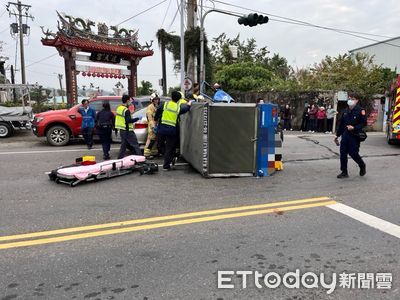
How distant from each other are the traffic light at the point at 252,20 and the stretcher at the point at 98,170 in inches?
397

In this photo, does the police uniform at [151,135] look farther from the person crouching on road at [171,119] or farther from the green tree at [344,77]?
the green tree at [344,77]

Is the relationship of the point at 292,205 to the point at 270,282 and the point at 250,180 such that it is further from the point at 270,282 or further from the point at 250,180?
the point at 270,282

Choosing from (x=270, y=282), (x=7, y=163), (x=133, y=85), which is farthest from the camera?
(x=133, y=85)

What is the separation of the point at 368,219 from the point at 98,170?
4619 millimetres

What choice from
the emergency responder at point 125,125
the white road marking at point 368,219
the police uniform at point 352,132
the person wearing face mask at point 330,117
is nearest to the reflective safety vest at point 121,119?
the emergency responder at point 125,125

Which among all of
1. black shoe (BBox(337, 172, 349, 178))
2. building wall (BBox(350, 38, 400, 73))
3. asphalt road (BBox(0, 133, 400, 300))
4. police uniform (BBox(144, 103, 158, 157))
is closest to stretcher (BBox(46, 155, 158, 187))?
asphalt road (BBox(0, 133, 400, 300))

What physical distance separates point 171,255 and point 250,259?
2.60 feet

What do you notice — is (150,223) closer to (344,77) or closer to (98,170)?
(98,170)

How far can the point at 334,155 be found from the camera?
10.6 m

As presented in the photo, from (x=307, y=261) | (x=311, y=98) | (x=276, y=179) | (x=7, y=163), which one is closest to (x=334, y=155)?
(x=276, y=179)

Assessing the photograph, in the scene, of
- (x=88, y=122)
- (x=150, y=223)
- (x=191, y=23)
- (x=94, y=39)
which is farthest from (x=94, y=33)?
(x=150, y=223)

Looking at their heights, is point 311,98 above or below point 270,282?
above

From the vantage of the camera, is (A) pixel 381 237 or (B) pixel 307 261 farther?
(A) pixel 381 237

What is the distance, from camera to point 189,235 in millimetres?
4258
